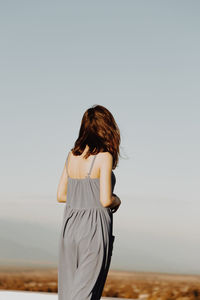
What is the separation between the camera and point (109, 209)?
280 cm

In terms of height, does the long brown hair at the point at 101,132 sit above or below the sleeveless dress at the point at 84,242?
above

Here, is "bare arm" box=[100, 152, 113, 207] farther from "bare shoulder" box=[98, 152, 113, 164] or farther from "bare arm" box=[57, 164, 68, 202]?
"bare arm" box=[57, 164, 68, 202]

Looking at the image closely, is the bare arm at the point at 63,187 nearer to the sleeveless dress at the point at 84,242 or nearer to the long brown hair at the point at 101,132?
the sleeveless dress at the point at 84,242

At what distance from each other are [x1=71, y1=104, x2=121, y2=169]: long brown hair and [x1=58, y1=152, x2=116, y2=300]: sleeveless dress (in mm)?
82

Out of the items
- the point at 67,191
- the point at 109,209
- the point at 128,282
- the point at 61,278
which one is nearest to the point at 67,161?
the point at 67,191

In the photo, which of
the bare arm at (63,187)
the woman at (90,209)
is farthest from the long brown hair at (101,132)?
the bare arm at (63,187)

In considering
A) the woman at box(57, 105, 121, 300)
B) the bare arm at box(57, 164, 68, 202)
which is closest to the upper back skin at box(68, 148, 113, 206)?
the woman at box(57, 105, 121, 300)

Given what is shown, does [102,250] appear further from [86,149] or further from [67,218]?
[86,149]

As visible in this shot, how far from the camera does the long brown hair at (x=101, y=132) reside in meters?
2.71

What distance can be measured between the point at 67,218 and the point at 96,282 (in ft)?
1.22

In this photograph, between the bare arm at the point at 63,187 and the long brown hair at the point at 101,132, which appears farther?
the bare arm at the point at 63,187

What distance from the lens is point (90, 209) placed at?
2795mm

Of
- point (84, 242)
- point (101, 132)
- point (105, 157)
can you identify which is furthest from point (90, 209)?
point (101, 132)

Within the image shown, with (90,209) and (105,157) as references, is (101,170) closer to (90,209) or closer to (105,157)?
(105,157)
